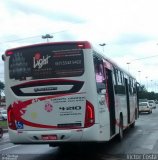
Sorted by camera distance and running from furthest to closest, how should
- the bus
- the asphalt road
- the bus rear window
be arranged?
the asphalt road, the bus rear window, the bus

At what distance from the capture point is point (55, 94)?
491 inches

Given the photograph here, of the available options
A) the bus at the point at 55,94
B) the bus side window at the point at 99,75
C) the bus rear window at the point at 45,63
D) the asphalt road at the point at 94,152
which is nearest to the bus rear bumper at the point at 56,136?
the bus at the point at 55,94

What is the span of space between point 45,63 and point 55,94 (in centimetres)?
96

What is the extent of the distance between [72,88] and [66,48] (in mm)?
1162

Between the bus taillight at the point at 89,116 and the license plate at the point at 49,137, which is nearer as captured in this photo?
the bus taillight at the point at 89,116

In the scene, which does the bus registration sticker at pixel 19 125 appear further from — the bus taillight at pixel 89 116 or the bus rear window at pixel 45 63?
the bus taillight at pixel 89 116

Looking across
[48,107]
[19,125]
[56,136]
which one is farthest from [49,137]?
[19,125]

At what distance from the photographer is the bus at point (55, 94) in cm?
1225

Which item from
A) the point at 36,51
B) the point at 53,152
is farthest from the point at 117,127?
the point at 36,51

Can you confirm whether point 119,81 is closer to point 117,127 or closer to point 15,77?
point 117,127

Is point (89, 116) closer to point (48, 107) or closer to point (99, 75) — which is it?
point (48, 107)

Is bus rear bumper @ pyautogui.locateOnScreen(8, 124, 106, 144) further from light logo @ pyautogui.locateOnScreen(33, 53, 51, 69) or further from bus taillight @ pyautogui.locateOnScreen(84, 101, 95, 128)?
light logo @ pyautogui.locateOnScreen(33, 53, 51, 69)

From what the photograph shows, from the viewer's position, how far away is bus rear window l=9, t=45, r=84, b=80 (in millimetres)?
12430

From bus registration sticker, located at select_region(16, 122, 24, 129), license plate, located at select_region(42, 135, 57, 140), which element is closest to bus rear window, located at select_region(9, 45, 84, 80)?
bus registration sticker, located at select_region(16, 122, 24, 129)
